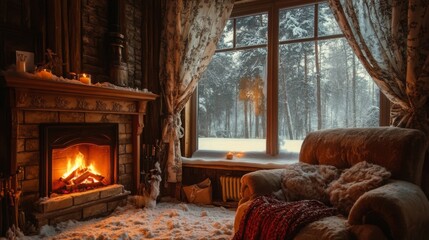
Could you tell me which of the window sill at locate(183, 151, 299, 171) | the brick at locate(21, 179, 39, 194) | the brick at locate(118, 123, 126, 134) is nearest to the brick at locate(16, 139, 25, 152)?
the brick at locate(21, 179, 39, 194)

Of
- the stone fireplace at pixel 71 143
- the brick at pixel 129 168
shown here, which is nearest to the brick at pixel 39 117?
the stone fireplace at pixel 71 143

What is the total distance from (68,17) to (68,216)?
1820 mm

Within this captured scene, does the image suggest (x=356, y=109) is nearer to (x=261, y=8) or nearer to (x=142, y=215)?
(x=261, y=8)

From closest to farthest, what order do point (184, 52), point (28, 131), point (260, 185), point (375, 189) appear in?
point (375, 189) → point (260, 185) → point (28, 131) → point (184, 52)

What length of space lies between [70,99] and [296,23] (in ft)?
8.07

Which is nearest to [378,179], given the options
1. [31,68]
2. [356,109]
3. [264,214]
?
[264,214]

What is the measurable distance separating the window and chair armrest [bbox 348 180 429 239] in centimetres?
154

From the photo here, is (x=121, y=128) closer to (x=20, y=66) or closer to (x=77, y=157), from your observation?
(x=77, y=157)

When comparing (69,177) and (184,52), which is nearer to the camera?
(69,177)

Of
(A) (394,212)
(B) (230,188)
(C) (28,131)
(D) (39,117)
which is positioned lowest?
(B) (230,188)

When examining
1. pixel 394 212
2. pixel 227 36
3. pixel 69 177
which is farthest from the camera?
pixel 227 36

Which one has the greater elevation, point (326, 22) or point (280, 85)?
point (326, 22)

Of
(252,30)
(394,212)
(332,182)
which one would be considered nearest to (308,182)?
(332,182)

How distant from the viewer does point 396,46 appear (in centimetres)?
267
